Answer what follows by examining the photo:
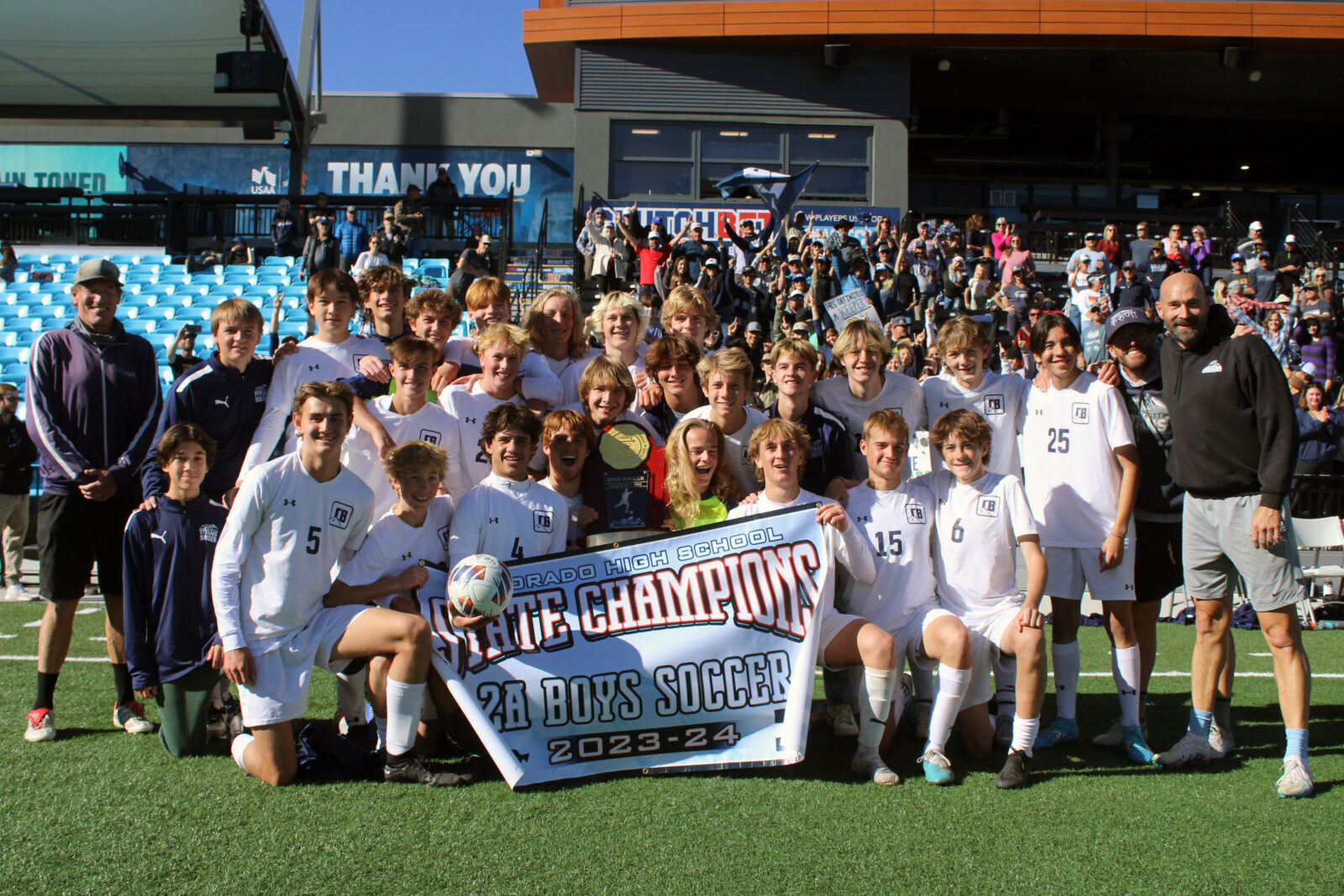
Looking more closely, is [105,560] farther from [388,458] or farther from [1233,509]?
[1233,509]

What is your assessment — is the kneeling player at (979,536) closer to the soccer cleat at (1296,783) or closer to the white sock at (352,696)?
the soccer cleat at (1296,783)

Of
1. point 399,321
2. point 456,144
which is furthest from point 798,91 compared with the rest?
point 399,321

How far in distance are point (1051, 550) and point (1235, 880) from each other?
1.91 metres

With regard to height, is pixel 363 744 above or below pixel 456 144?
below

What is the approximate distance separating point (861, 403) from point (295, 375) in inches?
115

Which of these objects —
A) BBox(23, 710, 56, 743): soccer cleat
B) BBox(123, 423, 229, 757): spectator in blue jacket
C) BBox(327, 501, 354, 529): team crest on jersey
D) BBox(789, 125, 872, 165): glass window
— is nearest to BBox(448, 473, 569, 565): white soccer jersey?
BBox(327, 501, 354, 529): team crest on jersey

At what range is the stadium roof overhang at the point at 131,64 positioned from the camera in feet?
63.9

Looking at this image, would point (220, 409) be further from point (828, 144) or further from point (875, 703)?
point (828, 144)

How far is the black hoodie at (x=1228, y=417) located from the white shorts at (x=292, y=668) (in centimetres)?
371

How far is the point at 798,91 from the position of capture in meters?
22.0

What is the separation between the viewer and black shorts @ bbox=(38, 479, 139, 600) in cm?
493

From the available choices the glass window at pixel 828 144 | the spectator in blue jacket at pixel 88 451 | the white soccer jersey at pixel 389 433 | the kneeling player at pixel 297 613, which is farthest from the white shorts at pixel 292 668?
the glass window at pixel 828 144

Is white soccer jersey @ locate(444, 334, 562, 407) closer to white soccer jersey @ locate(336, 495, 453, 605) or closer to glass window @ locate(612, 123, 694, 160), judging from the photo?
white soccer jersey @ locate(336, 495, 453, 605)

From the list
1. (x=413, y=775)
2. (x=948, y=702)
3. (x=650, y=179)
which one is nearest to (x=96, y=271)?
(x=413, y=775)
